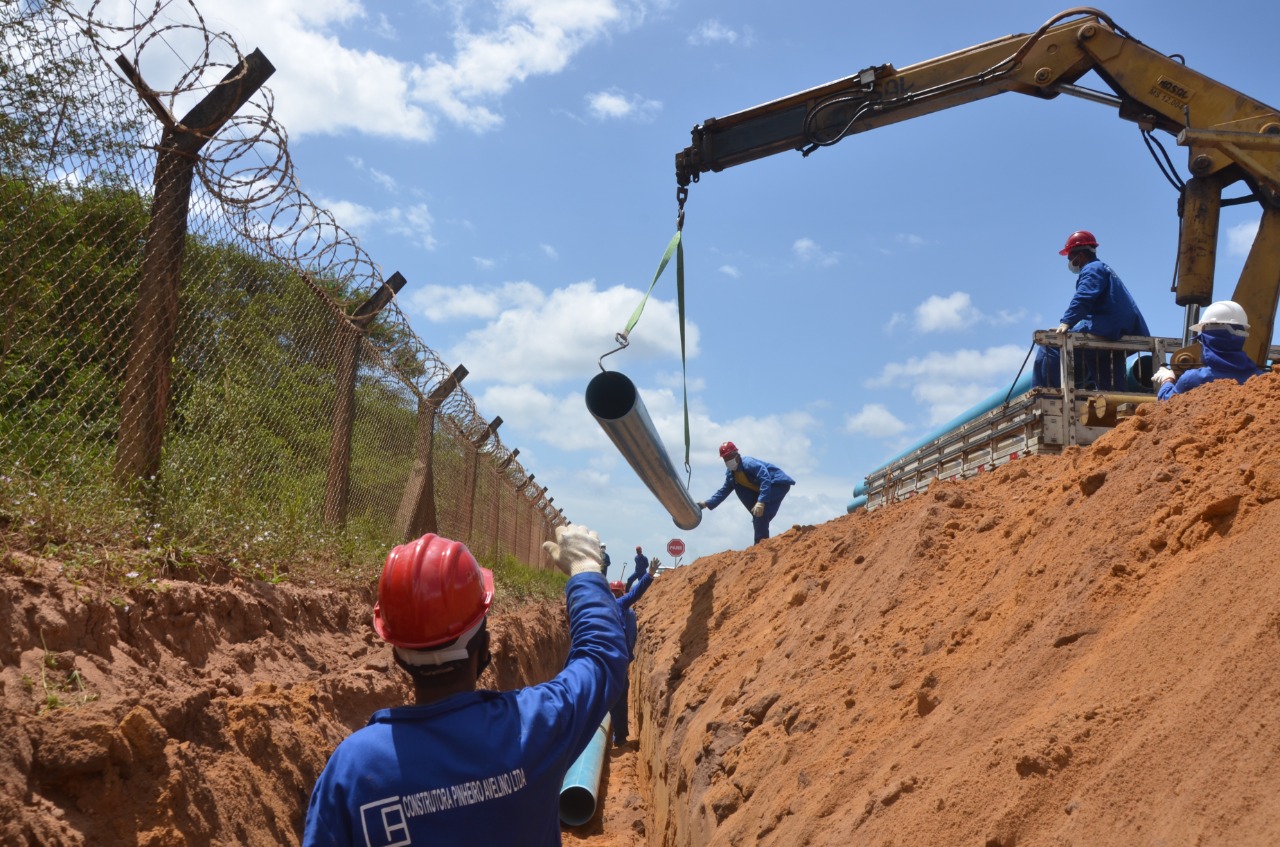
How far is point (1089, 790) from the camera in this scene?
104 inches

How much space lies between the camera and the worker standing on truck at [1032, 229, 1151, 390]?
8.59m

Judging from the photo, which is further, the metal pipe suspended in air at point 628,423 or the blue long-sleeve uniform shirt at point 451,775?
the metal pipe suspended in air at point 628,423

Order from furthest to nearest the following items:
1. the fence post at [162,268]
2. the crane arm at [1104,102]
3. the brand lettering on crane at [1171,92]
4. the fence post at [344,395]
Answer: the brand lettering on crane at [1171,92] → the crane arm at [1104,102] → the fence post at [344,395] → the fence post at [162,268]

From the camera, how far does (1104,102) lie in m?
9.04

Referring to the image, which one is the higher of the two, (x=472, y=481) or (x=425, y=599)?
(x=472, y=481)

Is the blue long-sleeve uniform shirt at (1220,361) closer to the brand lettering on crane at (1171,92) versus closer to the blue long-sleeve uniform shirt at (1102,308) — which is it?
the blue long-sleeve uniform shirt at (1102,308)

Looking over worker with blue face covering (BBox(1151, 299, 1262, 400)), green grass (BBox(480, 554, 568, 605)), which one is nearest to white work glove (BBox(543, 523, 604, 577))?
worker with blue face covering (BBox(1151, 299, 1262, 400))

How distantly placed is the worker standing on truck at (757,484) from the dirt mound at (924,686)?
6639 millimetres

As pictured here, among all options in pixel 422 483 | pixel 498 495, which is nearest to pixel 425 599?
pixel 422 483

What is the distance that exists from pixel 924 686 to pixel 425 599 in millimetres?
2704

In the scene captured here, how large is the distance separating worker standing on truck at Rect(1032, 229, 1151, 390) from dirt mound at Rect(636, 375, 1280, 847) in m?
2.29

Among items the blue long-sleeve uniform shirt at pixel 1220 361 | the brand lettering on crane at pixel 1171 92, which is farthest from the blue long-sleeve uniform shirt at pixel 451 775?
the brand lettering on crane at pixel 1171 92

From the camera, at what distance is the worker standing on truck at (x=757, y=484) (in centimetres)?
1311

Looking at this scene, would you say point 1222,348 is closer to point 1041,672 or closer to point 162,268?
point 1041,672
